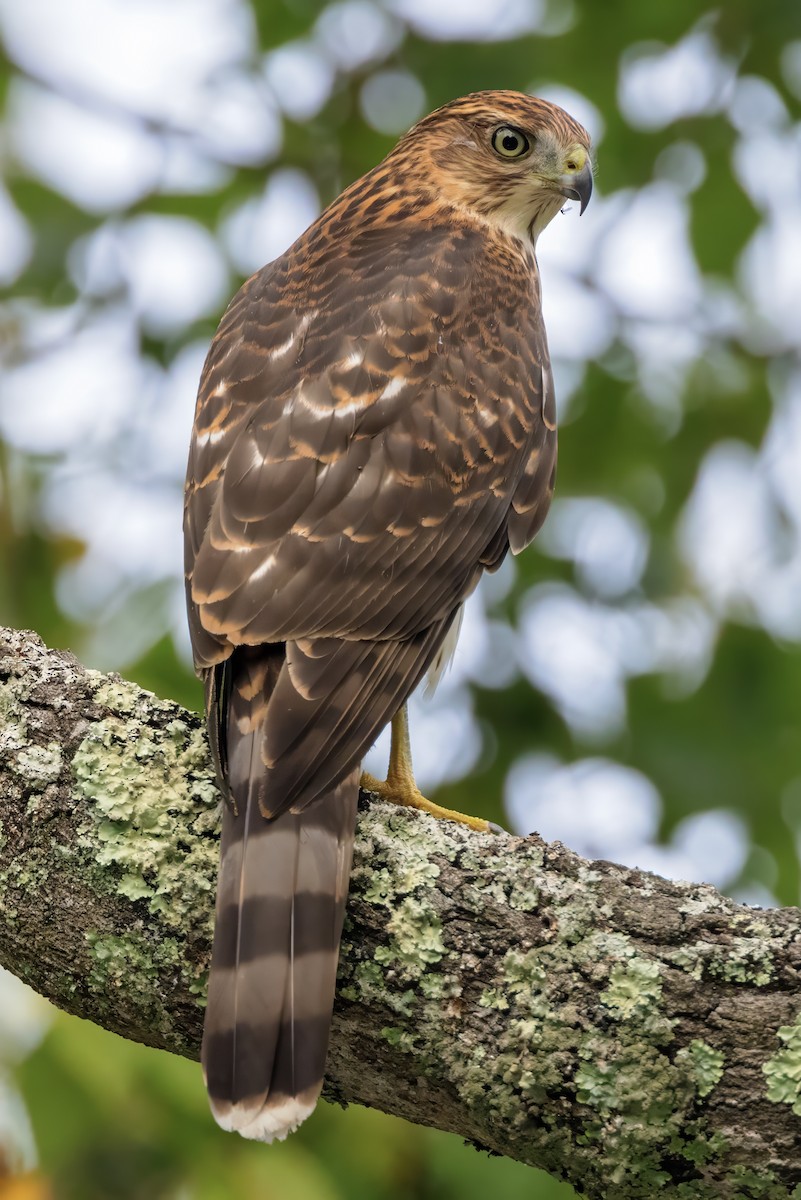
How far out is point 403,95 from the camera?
17.6 feet

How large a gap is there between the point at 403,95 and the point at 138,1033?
145 inches

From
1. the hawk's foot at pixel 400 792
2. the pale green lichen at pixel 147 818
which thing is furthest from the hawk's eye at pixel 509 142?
the pale green lichen at pixel 147 818

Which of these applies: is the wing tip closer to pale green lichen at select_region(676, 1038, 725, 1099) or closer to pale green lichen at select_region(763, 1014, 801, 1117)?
pale green lichen at select_region(676, 1038, 725, 1099)

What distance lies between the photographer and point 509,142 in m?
4.63

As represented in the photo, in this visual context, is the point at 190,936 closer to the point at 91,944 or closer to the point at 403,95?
the point at 91,944

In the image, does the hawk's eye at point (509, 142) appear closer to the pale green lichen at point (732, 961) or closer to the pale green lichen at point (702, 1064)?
the pale green lichen at point (732, 961)

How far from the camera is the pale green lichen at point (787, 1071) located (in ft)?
7.57

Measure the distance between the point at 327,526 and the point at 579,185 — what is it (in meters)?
1.85

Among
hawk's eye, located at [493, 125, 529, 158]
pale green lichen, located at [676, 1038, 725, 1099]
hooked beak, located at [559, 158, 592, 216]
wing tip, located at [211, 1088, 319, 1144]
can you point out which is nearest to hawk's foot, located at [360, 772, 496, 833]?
wing tip, located at [211, 1088, 319, 1144]

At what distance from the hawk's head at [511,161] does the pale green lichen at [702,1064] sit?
109 inches

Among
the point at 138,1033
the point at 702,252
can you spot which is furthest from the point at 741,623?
the point at 138,1033

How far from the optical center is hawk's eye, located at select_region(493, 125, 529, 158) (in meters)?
4.62

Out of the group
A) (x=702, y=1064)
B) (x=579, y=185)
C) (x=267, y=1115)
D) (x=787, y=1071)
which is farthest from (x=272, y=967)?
(x=579, y=185)

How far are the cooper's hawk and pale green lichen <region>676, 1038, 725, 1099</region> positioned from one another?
0.57 meters
